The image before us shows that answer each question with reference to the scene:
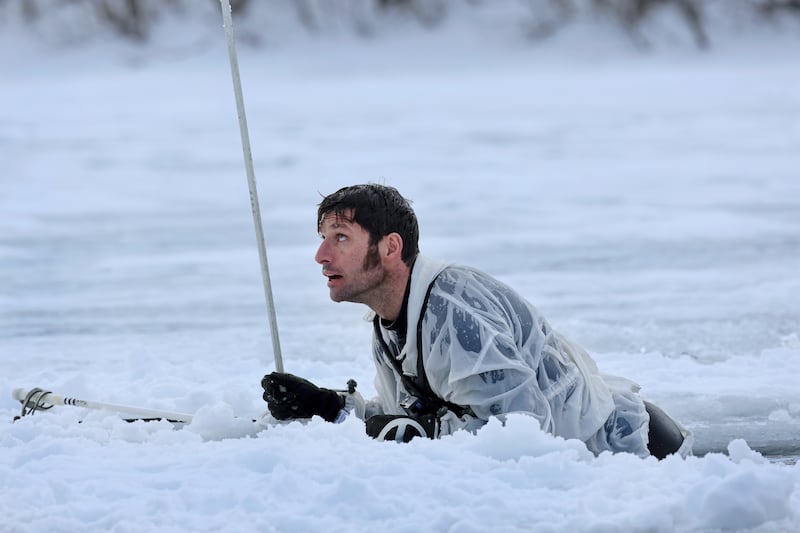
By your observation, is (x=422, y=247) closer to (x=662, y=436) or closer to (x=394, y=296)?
(x=662, y=436)

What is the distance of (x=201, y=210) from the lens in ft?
33.5

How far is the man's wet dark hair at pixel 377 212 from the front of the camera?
3.34 meters

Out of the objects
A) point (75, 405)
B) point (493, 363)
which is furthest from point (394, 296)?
point (75, 405)

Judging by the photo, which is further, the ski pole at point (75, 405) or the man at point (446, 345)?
the ski pole at point (75, 405)

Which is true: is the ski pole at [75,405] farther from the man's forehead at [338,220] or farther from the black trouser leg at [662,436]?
the black trouser leg at [662,436]

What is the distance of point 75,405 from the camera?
3.96m

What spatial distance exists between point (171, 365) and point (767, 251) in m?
4.36

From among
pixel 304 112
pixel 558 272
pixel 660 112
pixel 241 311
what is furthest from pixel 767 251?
pixel 304 112

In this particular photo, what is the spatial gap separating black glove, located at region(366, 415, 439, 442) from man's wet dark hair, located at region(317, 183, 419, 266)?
423mm

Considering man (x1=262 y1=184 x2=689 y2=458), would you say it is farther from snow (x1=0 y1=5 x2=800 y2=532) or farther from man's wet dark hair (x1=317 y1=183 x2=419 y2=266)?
snow (x1=0 y1=5 x2=800 y2=532)

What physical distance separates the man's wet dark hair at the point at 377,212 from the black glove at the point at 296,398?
55 centimetres

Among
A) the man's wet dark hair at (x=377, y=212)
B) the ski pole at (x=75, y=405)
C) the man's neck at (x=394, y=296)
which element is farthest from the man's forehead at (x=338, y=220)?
the ski pole at (x=75, y=405)

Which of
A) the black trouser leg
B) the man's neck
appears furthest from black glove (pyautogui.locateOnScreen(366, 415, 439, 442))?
the black trouser leg

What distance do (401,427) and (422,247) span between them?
4975 mm
